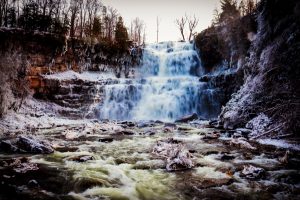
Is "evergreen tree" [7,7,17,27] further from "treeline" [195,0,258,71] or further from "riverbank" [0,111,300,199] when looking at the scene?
"riverbank" [0,111,300,199]

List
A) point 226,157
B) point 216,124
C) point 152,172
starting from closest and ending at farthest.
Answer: point 152,172, point 226,157, point 216,124

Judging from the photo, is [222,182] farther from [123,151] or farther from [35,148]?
[35,148]

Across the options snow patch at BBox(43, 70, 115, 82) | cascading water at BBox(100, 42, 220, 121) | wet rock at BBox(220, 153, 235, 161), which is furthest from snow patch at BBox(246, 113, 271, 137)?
snow patch at BBox(43, 70, 115, 82)

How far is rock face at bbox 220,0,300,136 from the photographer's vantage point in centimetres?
1082

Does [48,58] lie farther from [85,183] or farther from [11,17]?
[85,183]

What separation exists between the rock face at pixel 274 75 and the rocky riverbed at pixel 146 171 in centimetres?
157

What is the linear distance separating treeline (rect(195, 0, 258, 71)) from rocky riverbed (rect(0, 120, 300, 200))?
661 inches

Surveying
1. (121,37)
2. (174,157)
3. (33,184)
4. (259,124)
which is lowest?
(174,157)

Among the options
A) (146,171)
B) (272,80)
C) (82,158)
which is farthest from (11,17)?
(146,171)

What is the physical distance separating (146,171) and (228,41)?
75.0ft

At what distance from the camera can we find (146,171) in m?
7.48

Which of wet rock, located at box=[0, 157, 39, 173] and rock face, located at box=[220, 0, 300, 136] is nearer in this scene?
wet rock, located at box=[0, 157, 39, 173]

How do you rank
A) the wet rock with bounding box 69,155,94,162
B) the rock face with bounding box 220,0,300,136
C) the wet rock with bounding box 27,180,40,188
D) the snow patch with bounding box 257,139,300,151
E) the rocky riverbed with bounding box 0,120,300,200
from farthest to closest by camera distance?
the rock face with bounding box 220,0,300,136 → the snow patch with bounding box 257,139,300,151 → the wet rock with bounding box 69,155,94,162 → the wet rock with bounding box 27,180,40,188 → the rocky riverbed with bounding box 0,120,300,200

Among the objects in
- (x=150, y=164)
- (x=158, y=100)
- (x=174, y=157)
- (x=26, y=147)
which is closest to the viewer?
(x=150, y=164)
